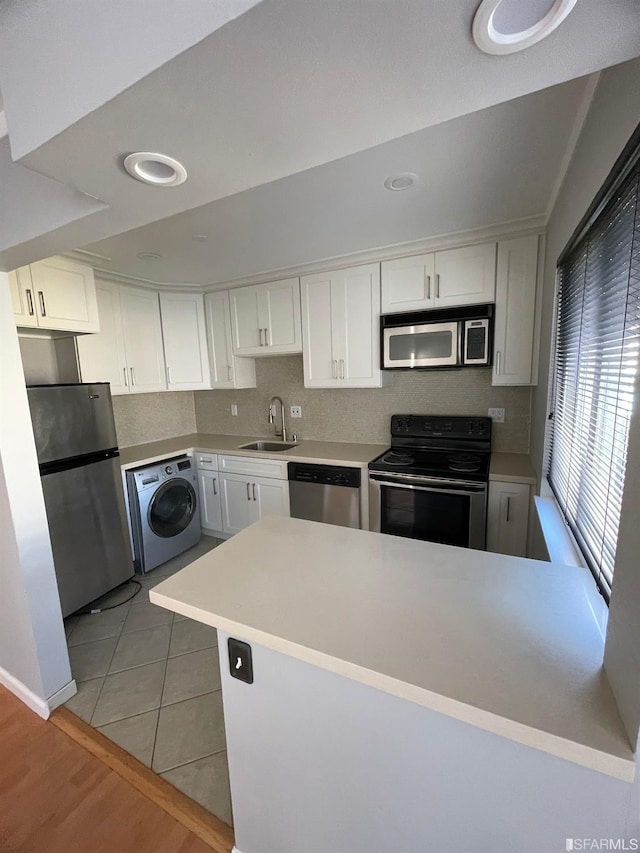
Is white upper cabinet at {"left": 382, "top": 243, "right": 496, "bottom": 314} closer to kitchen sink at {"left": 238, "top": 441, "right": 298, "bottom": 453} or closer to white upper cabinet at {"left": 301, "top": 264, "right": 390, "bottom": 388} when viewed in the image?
white upper cabinet at {"left": 301, "top": 264, "right": 390, "bottom": 388}

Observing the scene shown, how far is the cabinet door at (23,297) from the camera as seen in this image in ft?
6.72

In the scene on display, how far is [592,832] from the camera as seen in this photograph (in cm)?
65

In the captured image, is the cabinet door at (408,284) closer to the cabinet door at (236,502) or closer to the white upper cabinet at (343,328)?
the white upper cabinet at (343,328)

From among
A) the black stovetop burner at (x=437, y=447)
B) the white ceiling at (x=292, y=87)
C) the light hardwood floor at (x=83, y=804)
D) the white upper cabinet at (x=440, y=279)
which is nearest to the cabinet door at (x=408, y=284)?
the white upper cabinet at (x=440, y=279)

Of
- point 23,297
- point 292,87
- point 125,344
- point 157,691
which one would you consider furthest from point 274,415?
point 292,87

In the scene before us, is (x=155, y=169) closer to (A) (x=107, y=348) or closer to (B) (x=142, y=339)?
(A) (x=107, y=348)

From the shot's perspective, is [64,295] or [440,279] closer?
[64,295]

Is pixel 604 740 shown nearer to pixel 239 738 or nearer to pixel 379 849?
pixel 379 849

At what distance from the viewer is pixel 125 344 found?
2.95 meters

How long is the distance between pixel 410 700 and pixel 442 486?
172cm

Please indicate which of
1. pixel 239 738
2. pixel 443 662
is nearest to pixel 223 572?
pixel 239 738

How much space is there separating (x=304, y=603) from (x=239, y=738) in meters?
0.51

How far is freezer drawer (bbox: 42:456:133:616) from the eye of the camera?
2.18 m

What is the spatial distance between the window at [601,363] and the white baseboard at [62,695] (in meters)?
2.32
